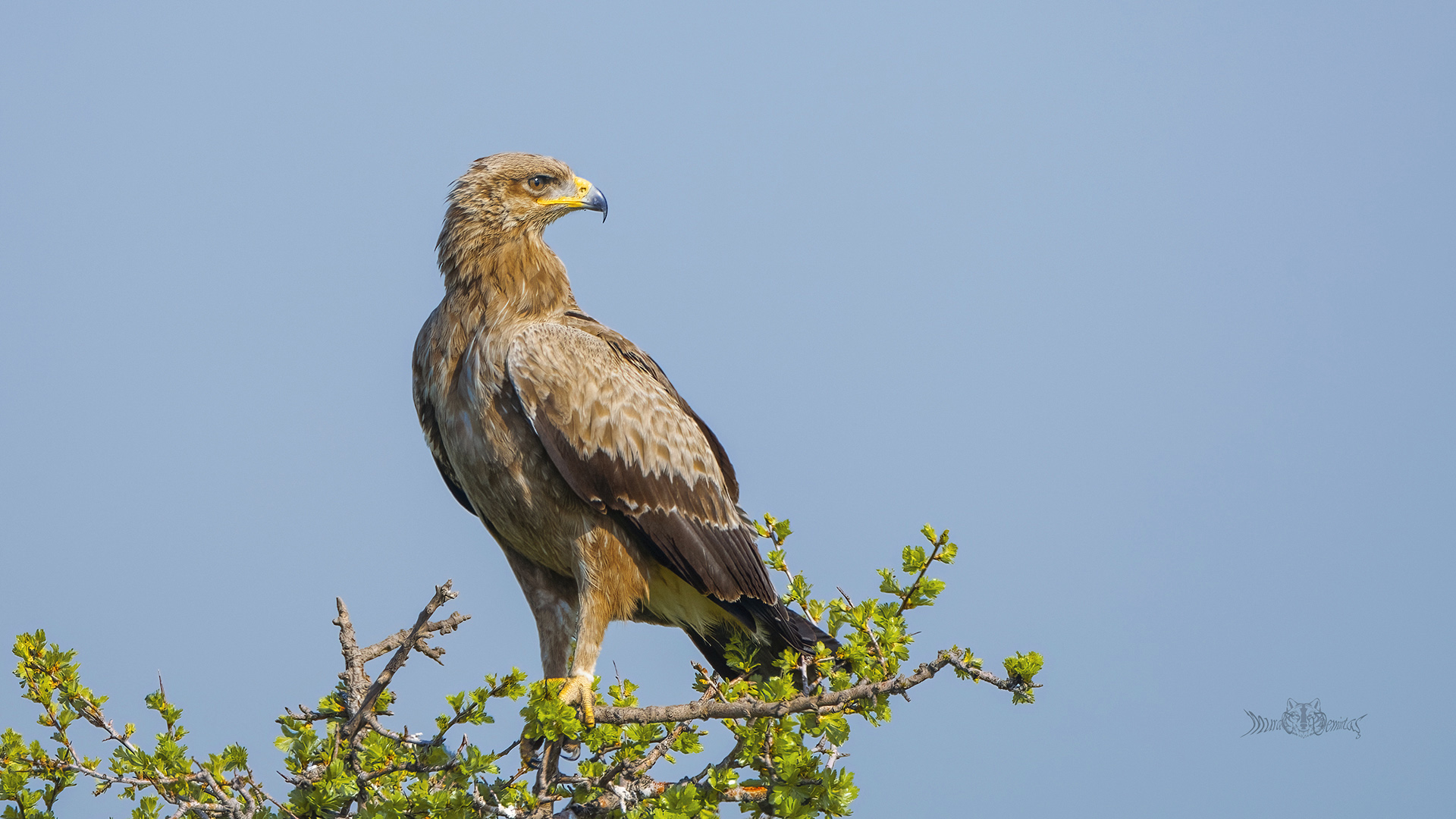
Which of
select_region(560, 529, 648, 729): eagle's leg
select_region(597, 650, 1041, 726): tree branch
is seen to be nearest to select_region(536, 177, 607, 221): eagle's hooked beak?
select_region(560, 529, 648, 729): eagle's leg

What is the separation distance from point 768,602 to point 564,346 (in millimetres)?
1493

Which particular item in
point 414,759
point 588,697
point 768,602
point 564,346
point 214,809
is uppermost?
point 564,346

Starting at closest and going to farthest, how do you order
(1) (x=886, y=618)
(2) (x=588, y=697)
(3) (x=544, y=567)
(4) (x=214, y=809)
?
(4) (x=214, y=809)
(1) (x=886, y=618)
(2) (x=588, y=697)
(3) (x=544, y=567)

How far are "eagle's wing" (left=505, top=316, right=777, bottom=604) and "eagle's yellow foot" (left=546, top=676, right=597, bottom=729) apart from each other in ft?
2.28

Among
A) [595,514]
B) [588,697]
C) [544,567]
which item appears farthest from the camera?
[544,567]

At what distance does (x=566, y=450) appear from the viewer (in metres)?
5.58

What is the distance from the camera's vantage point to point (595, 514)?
5.70 meters

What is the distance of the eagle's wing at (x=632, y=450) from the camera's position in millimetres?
5574

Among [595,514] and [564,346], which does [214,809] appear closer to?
[595,514]

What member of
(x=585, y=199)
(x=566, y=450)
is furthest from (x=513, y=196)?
(x=566, y=450)

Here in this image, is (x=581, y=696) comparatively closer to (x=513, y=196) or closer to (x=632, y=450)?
(x=632, y=450)

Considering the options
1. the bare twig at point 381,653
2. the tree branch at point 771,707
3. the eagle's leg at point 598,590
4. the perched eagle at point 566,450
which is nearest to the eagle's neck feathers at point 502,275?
the perched eagle at point 566,450

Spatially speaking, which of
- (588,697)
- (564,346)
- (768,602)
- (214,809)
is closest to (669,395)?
(564,346)

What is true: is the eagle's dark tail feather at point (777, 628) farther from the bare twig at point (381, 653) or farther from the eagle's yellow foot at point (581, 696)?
the bare twig at point (381, 653)
